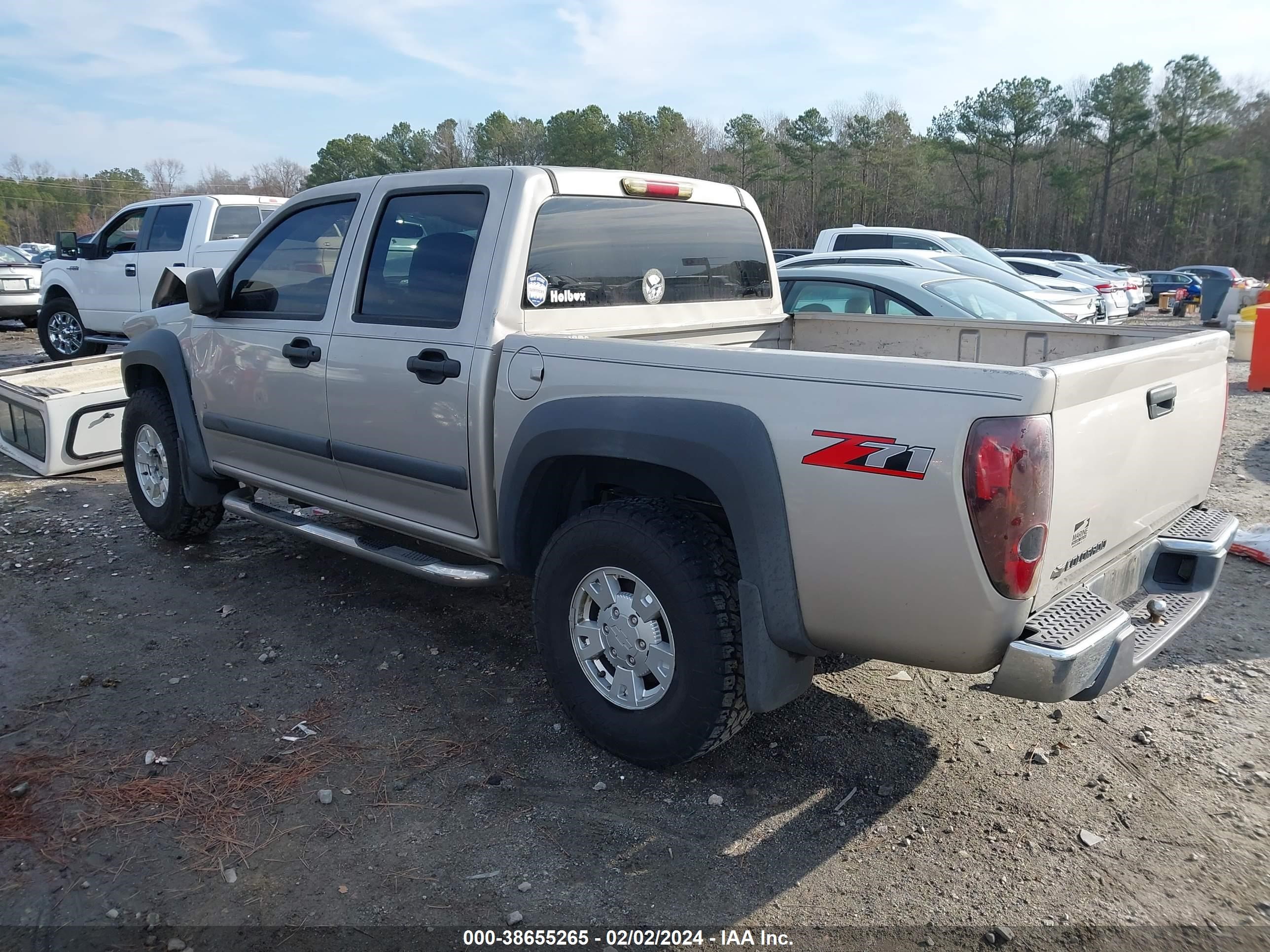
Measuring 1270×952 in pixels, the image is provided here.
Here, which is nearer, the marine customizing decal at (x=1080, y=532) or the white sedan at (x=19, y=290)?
the marine customizing decal at (x=1080, y=532)

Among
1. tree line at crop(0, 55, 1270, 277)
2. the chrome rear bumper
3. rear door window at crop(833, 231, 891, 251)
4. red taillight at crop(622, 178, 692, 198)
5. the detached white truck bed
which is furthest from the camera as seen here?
tree line at crop(0, 55, 1270, 277)

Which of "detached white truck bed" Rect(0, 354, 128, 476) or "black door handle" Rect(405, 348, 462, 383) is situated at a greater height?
"black door handle" Rect(405, 348, 462, 383)

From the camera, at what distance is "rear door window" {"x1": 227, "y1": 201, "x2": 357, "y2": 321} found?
433cm

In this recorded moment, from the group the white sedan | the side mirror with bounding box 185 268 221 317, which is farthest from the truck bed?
the white sedan

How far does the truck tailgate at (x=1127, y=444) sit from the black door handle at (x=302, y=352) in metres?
3.09

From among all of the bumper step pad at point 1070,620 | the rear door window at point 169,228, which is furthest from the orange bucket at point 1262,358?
the rear door window at point 169,228

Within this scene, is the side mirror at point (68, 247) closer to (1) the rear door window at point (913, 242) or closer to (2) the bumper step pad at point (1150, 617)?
(1) the rear door window at point (913, 242)

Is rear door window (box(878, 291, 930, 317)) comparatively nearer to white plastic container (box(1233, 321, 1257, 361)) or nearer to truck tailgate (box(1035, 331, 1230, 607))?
truck tailgate (box(1035, 331, 1230, 607))

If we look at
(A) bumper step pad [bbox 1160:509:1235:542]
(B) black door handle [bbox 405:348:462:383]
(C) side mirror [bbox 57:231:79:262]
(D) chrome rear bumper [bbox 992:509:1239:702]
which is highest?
(C) side mirror [bbox 57:231:79:262]

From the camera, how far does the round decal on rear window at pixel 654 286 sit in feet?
13.7

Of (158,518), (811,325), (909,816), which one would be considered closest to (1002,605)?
(909,816)

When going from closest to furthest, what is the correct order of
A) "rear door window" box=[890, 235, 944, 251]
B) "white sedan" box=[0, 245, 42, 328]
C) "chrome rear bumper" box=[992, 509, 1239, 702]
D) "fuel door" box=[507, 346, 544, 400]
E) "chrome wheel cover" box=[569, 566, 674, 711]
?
"chrome rear bumper" box=[992, 509, 1239, 702], "chrome wheel cover" box=[569, 566, 674, 711], "fuel door" box=[507, 346, 544, 400], "rear door window" box=[890, 235, 944, 251], "white sedan" box=[0, 245, 42, 328]

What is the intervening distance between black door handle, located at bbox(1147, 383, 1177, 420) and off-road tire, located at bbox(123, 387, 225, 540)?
4.70 metres

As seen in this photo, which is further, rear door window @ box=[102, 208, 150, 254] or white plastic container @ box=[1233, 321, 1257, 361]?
white plastic container @ box=[1233, 321, 1257, 361]
